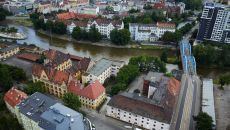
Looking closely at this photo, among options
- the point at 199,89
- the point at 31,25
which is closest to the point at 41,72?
the point at 199,89

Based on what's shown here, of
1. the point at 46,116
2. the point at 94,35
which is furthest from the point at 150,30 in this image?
the point at 46,116

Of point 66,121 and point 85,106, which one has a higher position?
point 66,121

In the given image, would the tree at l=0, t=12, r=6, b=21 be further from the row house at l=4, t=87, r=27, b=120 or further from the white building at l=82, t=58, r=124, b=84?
the row house at l=4, t=87, r=27, b=120

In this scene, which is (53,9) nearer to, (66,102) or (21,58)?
(21,58)

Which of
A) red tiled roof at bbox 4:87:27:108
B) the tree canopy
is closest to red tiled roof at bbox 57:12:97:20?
the tree canopy

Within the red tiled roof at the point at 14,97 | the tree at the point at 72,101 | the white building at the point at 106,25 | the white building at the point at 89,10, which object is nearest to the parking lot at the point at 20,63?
the red tiled roof at the point at 14,97

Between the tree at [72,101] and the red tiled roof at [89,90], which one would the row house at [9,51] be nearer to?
the red tiled roof at [89,90]

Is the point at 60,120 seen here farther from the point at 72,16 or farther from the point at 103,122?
the point at 72,16
